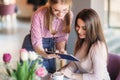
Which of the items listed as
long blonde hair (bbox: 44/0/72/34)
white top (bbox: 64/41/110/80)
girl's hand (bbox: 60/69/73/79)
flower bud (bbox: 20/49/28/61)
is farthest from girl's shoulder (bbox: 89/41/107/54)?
flower bud (bbox: 20/49/28/61)

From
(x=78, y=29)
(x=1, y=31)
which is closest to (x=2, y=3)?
(x=1, y=31)

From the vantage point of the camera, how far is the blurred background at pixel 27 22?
2898 millimetres

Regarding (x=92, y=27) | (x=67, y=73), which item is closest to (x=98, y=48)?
(x=92, y=27)

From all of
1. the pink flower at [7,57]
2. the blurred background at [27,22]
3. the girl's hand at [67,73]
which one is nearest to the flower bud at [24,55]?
the pink flower at [7,57]

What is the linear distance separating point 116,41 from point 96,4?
110cm

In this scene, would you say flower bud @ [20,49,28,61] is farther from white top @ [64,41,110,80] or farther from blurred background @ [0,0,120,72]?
white top @ [64,41,110,80]

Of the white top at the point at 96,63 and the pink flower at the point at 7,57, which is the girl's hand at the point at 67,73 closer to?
the white top at the point at 96,63

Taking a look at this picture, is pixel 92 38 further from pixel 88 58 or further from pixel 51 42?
pixel 51 42

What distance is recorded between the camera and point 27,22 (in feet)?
29.1

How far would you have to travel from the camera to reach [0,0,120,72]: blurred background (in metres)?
2.90

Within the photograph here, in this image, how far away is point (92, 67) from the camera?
1854mm

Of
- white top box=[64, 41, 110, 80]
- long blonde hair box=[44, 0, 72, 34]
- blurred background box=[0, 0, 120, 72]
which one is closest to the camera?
white top box=[64, 41, 110, 80]

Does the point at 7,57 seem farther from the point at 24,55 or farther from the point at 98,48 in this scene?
the point at 98,48

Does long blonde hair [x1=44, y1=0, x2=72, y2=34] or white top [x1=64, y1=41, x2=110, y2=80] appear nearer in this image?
white top [x1=64, y1=41, x2=110, y2=80]
